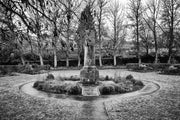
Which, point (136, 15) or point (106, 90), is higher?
point (136, 15)

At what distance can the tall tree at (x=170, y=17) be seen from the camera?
26.5 m

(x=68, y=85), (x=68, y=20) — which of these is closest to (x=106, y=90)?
(x=68, y=85)

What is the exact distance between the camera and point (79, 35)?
428 cm

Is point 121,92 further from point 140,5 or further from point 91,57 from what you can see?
point 140,5

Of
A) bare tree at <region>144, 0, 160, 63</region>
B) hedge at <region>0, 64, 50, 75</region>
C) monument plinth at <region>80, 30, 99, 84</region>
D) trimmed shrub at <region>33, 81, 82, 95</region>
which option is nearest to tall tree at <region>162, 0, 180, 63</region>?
bare tree at <region>144, 0, 160, 63</region>

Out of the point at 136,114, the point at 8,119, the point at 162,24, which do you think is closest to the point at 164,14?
the point at 162,24

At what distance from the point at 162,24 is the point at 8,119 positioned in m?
30.6

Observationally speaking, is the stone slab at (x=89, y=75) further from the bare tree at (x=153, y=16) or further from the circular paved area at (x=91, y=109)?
the bare tree at (x=153, y=16)

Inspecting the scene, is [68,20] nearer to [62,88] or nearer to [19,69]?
[62,88]

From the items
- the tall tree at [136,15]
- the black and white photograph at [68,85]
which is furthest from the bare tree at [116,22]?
the black and white photograph at [68,85]

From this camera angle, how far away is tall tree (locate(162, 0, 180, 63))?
1043 inches

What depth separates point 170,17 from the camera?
1079 inches

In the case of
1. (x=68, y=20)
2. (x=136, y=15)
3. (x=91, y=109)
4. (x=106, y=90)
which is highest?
(x=136, y=15)

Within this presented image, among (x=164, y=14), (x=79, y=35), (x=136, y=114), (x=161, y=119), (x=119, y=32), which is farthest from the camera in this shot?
(x=119, y=32)
